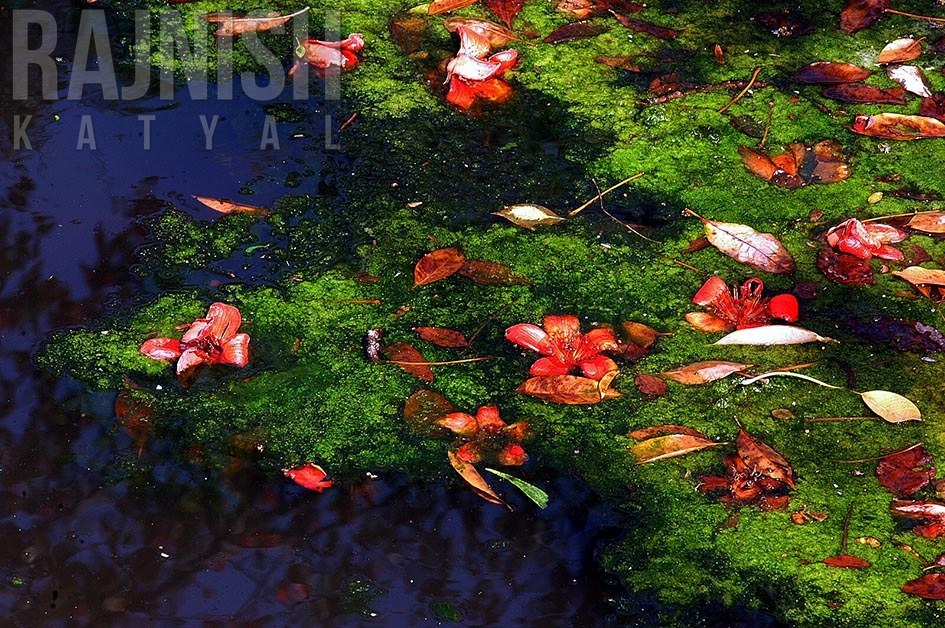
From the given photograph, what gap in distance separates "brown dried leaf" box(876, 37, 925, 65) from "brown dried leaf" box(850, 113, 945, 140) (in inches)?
11.8

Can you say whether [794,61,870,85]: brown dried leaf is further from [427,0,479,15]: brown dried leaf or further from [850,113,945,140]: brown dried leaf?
[427,0,479,15]: brown dried leaf

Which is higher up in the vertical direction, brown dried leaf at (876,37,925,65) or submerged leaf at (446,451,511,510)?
brown dried leaf at (876,37,925,65)

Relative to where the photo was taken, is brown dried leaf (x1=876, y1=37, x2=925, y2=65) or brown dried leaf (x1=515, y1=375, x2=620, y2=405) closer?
brown dried leaf (x1=515, y1=375, x2=620, y2=405)

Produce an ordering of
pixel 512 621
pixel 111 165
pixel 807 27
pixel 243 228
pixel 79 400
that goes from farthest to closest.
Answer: pixel 807 27
pixel 111 165
pixel 243 228
pixel 79 400
pixel 512 621

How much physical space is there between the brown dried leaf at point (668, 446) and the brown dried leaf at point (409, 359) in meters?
0.43

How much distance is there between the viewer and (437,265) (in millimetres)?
2205

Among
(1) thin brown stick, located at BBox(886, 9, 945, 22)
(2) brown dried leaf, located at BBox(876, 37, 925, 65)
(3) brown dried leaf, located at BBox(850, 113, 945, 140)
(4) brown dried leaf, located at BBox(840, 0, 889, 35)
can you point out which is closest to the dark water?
(3) brown dried leaf, located at BBox(850, 113, 945, 140)

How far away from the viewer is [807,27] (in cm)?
295

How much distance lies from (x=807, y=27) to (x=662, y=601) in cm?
197

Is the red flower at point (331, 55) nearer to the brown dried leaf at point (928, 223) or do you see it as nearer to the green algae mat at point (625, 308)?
the green algae mat at point (625, 308)

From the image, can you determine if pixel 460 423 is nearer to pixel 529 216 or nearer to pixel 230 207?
pixel 529 216

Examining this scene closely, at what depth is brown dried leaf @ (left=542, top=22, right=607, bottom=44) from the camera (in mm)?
2934

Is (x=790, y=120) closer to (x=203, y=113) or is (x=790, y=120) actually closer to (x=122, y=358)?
(x=203, y=113)

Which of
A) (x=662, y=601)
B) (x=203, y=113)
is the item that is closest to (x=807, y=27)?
(x=203, y=113)
